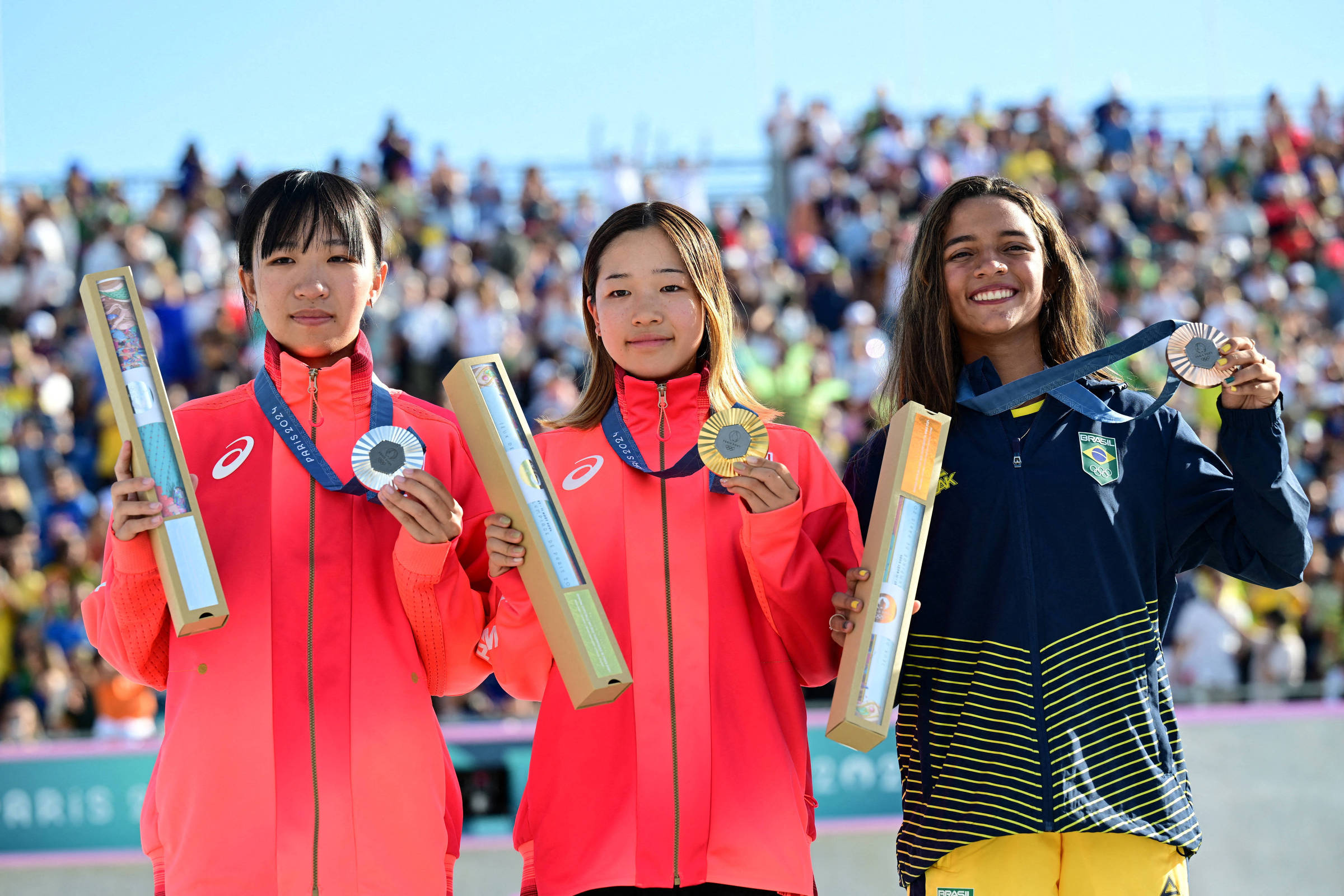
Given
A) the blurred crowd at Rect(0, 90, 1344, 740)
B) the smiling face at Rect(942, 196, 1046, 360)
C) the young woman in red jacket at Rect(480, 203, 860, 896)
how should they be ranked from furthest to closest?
the blurred crowd at Rect(0, 90, 1344, 740), the smiling face at Rect(942, 196, 1046, 360), the young woman in red jacket at Rect(480, 203, 860, 896)

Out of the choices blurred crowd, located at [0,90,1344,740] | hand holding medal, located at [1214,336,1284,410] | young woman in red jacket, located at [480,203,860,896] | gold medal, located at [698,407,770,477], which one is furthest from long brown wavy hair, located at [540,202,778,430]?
blurred crowd, located at [0,90,1344,740]

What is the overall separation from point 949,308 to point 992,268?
0.15m

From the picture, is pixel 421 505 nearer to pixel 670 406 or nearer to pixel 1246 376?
pixel 670 406

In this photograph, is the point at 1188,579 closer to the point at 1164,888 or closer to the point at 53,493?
the point at 1164,888

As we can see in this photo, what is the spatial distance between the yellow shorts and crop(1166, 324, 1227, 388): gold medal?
918mm

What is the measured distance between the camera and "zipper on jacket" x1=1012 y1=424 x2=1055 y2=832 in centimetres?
267

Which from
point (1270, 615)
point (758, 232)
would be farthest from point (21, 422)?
point (1270, 615)

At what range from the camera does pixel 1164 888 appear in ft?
8.76

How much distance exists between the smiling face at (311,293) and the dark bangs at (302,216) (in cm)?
1

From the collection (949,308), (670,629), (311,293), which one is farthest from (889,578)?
(311,293)

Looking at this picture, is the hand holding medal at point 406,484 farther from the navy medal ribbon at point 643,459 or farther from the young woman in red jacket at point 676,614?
the navy medal ribbon at point 643,459

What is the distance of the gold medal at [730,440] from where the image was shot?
8.34 ft

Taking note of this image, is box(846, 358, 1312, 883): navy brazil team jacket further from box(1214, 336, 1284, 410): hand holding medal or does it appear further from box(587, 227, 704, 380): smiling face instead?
box(587, 227, 704, 380): smiling face

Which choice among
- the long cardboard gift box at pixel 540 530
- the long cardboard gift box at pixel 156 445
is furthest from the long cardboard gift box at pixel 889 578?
the long cardboard gift box at pixel 156 445
